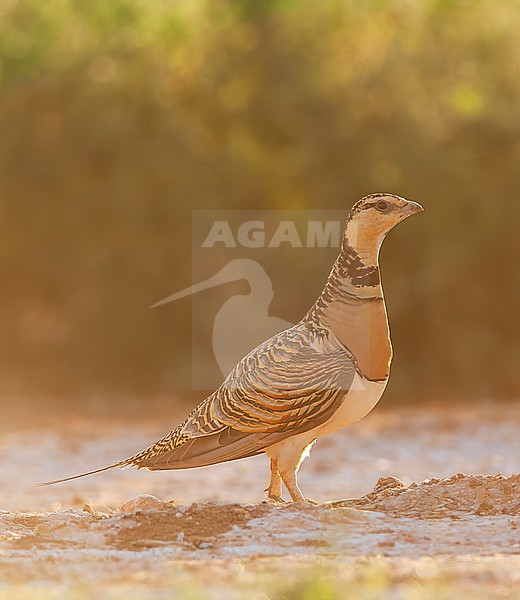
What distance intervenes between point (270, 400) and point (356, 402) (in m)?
0.45

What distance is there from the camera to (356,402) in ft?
19.2

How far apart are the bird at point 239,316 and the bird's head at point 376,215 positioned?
30.7ft

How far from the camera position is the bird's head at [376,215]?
19.9 ft

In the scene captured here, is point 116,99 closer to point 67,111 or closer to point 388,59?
point 67,111

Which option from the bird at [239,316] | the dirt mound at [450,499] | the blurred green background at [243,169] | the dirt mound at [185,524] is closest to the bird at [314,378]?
the dirt mound at [185,524]

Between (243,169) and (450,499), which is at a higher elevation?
(243,169)

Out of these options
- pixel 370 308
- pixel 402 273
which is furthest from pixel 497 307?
pixel 370 308

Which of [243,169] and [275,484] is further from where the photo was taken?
[243,169]

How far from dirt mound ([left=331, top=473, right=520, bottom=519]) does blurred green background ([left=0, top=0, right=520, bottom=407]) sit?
1068 cm

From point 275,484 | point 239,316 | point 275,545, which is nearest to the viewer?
point 275,545

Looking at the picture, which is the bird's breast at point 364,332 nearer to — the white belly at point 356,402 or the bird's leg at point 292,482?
the white belly at point 356,402

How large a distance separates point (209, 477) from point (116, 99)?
829 cm

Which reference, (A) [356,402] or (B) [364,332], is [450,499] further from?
(B) [364,332]

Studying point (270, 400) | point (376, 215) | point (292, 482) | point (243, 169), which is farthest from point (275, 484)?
point (243, 169)
